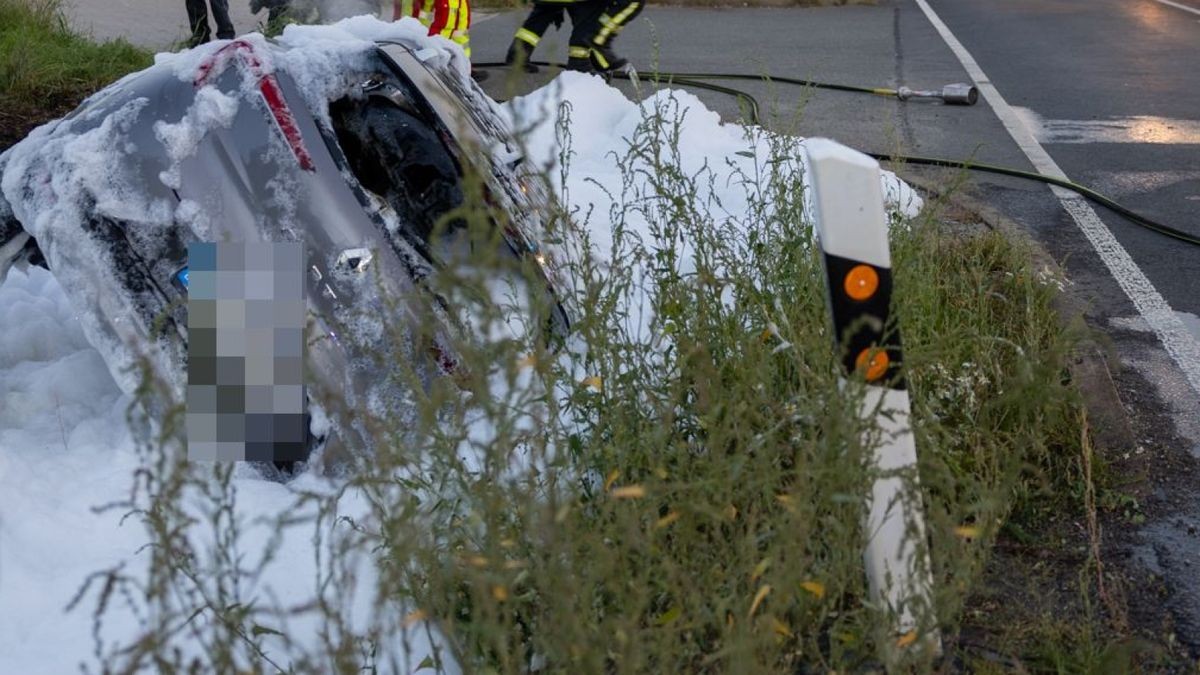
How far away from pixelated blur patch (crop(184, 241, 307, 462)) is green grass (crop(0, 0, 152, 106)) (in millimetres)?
4336

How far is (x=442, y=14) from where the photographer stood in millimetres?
8852

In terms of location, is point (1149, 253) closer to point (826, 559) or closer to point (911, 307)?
point (911, 307)

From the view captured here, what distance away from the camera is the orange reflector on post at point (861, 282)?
9.31ft

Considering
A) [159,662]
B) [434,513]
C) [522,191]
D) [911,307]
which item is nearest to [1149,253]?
[911,307]

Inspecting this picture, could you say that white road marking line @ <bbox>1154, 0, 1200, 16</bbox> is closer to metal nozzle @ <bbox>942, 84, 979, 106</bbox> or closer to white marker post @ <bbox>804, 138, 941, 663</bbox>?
metal nozzle @ <bbox>942, 84, 979, 106</bbox>

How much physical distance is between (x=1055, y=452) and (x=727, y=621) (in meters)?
1.42

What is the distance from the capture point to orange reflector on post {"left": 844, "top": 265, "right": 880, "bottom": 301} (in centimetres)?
284

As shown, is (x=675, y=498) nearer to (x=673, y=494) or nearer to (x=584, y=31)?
(x=673, y=494)

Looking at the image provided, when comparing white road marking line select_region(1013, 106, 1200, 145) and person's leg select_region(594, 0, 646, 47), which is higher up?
person's leg select_region(594, 0, 646, 47)

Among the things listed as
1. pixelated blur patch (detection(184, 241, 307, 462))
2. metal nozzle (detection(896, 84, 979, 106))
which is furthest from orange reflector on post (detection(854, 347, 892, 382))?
metal nozzle (detection(896, 84, 979, 106))

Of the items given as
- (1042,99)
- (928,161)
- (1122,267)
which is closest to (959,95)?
(1042,99)

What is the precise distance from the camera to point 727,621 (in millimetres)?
2996

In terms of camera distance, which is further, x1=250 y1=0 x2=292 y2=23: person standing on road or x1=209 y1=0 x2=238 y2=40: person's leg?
x1=209 y1=0 x2=238 y2=40: person's leg

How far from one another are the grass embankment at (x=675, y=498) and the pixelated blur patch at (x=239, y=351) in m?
0.13
